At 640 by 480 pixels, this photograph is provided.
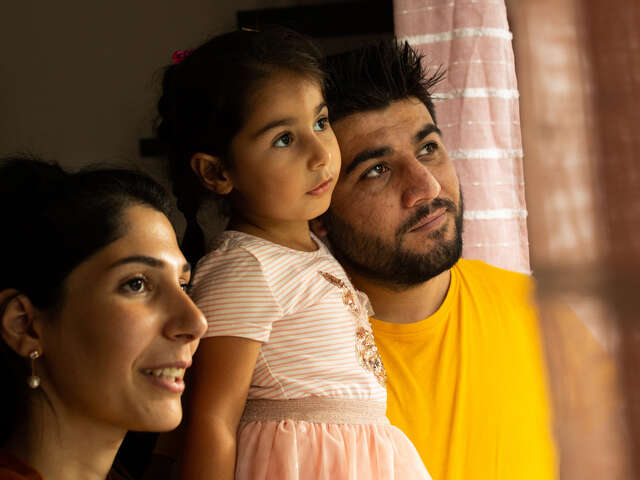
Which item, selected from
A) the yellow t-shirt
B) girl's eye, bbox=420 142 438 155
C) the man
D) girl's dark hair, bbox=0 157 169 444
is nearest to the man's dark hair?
the man

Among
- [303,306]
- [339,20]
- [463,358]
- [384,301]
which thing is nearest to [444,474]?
[463,358]

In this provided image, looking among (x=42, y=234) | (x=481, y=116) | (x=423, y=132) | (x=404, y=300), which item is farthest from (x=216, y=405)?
(x=481, y=116)

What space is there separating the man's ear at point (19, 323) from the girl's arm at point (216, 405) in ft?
0.81

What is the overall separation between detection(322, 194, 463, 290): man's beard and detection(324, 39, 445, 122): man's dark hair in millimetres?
237

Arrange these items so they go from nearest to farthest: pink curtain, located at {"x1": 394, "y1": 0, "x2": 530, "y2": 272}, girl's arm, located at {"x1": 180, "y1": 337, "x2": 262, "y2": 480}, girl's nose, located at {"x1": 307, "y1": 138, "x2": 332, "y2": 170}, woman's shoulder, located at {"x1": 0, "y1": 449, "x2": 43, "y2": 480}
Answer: woman's shoulder, located at {"x1": 0, "y1": 449, "x2": 43, "y2": 480}
girl's arm, located at {"x1": 180, "y1": 337, "x2": 262, "y2": 480}
girl's nose, located at {"x1": 307, "y1": 138, "x2": 332, "y2": 170}
pink curtain, located at {"x1": 394, "y1": 0, "x2": 530, "y2": 272}

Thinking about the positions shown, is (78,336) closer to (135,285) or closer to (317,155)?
(135,285)

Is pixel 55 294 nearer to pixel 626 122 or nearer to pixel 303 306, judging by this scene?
pixel 303 306

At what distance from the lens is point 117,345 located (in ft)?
3.06

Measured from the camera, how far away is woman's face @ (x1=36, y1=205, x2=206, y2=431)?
0.94 meters

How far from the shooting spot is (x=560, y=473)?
0.19 meters

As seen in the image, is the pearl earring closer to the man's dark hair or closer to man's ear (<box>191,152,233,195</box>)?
man's ear (<box>191,152,233,195</box>)

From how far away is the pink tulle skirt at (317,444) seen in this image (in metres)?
1.07

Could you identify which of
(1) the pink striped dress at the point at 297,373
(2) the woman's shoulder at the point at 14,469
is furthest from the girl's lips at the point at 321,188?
(2) the woman's shoulder at the point at 14,469

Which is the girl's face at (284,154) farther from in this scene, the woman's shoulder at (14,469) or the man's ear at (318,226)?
the woman's shoulder at (14,469)
